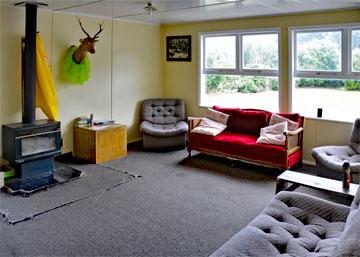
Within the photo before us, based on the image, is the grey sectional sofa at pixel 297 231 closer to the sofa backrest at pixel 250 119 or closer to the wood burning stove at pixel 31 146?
the sofa backrest at pixel 250 119

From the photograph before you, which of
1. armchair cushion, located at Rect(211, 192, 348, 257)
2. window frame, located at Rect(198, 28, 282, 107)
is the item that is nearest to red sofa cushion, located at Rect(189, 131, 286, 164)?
window frame, located at Rect(198, 28, 282, 107)

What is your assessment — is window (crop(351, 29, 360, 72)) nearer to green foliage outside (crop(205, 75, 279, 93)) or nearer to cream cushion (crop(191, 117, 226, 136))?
green foliage outside (crop(205, 75, 279, 93))

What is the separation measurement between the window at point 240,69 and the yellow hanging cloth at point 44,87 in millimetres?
2707

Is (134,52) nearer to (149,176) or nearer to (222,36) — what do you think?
(222,36)

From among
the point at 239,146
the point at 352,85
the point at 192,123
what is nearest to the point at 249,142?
the point at 239,146

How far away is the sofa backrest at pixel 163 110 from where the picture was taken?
6.20 m

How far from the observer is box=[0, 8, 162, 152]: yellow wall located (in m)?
4.48

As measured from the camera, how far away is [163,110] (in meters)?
6.30

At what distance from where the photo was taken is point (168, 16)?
554 centimetres

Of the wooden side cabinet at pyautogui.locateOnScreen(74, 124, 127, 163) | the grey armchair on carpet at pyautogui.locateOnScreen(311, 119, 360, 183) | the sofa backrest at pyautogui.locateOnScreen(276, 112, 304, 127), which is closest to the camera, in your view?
the grey armchair on carpet at pyautogui.locateOnScreen(311, 119, 360, 183)

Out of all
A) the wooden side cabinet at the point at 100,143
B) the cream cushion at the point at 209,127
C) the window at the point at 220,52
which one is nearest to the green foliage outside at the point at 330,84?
the window at the point at 220,52

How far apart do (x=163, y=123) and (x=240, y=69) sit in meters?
1.69

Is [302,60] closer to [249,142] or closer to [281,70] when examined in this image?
[281,70]

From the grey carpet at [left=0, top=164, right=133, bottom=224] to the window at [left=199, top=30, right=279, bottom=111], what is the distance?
253 cm
